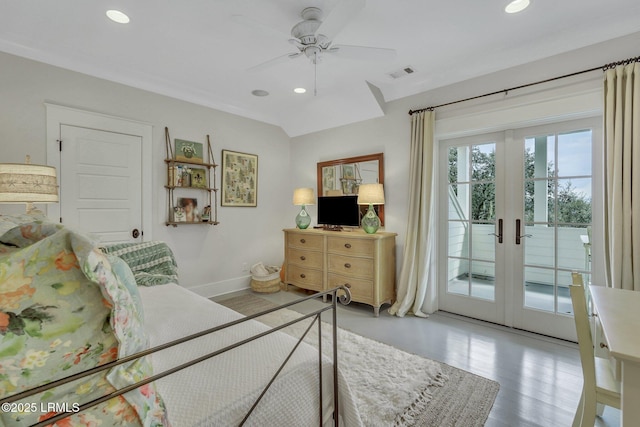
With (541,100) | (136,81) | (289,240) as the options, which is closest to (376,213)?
(289,240)

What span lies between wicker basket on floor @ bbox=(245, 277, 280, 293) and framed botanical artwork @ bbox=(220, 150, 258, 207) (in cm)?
115

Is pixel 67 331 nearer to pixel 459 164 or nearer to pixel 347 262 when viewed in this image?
pixel 347 262

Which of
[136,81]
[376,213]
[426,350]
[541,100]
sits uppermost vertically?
[136,81]

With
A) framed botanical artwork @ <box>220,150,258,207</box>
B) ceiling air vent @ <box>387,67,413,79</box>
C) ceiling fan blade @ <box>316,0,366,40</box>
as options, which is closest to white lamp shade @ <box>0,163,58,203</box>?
framed botanical artwork @ <box>220,150,258,207</box>

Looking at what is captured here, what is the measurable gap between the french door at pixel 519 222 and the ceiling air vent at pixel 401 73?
34.9 inches

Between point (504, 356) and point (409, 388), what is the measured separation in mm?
1012

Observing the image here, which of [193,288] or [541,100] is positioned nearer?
[541,100]

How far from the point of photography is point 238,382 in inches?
40.2

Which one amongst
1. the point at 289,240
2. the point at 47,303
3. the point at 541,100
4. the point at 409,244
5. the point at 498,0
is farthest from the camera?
the point at 289,240

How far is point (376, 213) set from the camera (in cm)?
375

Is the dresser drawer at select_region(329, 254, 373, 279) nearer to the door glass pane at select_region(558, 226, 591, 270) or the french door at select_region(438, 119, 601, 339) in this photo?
the french door at select_region(438, 119, 601, 339)

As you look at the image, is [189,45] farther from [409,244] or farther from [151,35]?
[409,244]

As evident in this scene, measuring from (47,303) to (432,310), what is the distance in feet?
11.2

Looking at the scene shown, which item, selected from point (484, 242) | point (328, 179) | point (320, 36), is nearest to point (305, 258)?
point (328, 179)
